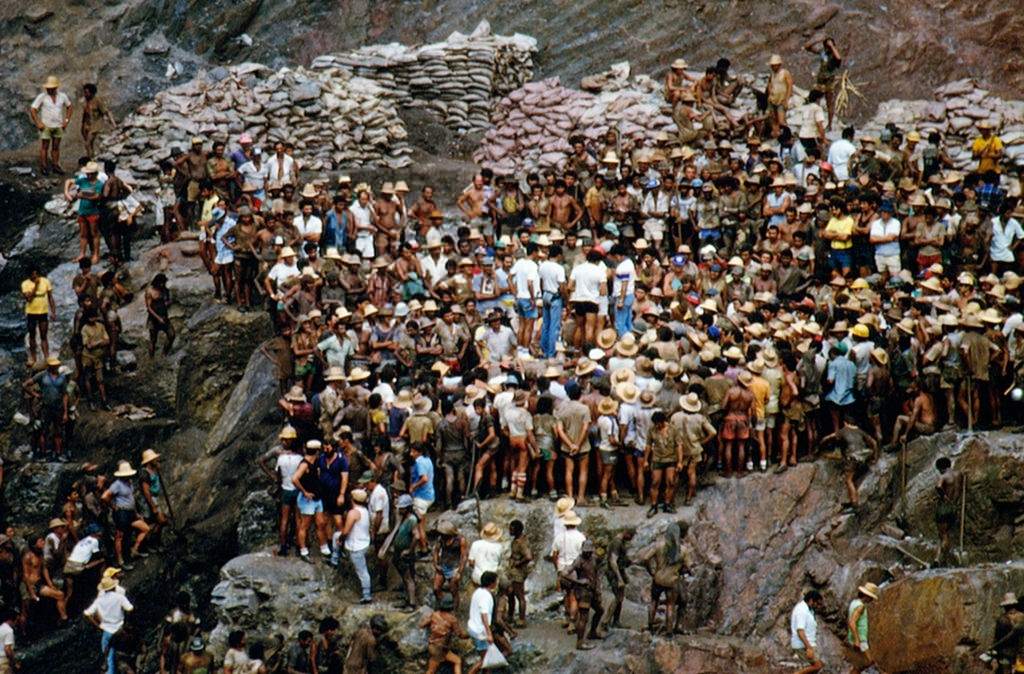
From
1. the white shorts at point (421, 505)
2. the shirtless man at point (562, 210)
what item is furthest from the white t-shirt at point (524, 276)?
the white shorts at point (421, 505)

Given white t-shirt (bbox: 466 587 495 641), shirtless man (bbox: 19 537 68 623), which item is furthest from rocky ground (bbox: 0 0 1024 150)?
white t-shirt (bbox: 466 587 495 641)

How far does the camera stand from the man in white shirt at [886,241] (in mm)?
26734

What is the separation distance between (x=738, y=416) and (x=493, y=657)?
185 inches

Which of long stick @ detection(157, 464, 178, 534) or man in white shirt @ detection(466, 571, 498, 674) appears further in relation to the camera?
long stick @ detection(157, 464, 178, 534)

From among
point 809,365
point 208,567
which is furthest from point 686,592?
point 208,567

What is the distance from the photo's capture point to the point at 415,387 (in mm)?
24266

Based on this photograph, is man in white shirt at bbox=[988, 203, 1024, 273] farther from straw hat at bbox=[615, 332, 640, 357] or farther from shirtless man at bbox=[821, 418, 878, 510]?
straw hat at bbox=[615, 332, 640, 357]

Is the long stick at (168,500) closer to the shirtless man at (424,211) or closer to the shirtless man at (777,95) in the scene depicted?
the shirtless man at (424,211)

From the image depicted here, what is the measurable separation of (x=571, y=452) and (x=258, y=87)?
12765 mm

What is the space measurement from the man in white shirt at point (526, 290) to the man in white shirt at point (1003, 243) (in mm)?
6650

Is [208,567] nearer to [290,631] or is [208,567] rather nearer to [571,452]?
[290,631]

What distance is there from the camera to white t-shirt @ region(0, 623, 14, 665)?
23641 millimetres

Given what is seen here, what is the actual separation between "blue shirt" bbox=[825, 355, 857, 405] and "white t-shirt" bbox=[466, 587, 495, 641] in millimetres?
5623

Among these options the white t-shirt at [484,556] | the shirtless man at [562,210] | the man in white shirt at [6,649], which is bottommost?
the man in white shirt at [6,649]
